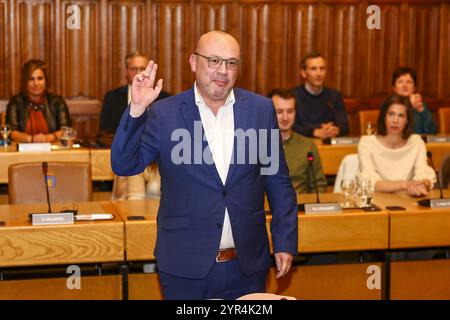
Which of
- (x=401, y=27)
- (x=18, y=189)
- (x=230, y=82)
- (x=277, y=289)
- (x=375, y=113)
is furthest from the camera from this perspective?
(x=401, y=27)

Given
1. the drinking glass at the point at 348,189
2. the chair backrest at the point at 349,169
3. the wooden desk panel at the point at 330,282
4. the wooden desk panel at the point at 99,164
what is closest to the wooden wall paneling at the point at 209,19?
the wooden desk panel at the point at 99,164

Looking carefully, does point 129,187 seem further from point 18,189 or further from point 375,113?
point 375,113

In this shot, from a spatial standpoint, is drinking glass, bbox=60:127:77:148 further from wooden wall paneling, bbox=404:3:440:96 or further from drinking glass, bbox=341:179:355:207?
wooden wall paneling, bbox=404:3:440:96

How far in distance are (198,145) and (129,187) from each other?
1.79 metres

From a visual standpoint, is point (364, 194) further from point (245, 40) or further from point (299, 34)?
point (299, 34)

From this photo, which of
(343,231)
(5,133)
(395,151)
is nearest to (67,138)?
(5,133)

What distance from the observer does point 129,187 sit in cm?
450

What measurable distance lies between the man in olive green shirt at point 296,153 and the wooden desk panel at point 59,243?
54.1 inches

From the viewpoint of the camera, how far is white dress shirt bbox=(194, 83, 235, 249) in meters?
2.82

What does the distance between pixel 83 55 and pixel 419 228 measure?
15.9 ft

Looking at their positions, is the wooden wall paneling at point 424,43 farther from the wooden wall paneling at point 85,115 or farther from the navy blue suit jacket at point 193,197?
the navy blue suit jacket at point 193,197

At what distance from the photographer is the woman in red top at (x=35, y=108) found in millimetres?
6336

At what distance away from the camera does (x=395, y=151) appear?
16.0 feet
